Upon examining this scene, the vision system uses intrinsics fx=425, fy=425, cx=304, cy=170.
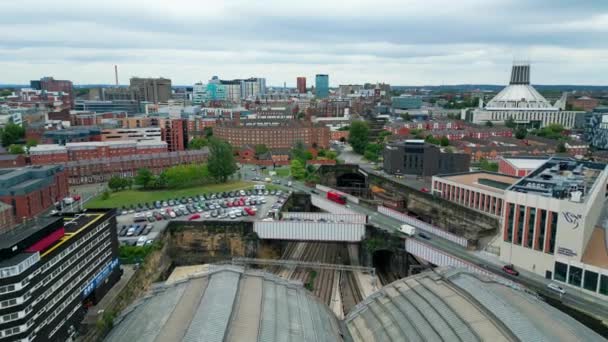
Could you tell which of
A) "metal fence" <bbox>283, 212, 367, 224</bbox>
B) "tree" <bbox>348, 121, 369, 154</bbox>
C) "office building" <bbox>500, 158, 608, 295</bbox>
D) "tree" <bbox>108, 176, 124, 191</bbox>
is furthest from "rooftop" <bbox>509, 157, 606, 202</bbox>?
"tree" <bbox>348, 121, 369, 154</bbox>

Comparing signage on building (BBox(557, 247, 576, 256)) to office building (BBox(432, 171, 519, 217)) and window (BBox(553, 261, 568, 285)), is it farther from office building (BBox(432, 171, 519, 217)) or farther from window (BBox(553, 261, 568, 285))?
office building (BBox(432, 171, 519, 217))

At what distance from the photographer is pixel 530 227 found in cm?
3288

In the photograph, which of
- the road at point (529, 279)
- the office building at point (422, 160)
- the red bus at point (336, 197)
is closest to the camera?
the road at point (529, 279)

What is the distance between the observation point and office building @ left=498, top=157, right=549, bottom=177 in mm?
59219

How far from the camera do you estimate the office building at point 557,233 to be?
2984 cm

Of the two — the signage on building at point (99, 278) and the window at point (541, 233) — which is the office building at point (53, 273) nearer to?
the signage on building at point (99, 278)

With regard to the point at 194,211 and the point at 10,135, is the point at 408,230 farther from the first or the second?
the point at 10,135

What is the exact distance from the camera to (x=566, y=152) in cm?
9388

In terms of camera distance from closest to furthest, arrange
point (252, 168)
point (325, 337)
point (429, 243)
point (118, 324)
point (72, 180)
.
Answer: point (325, 337) < point (118, 324) < point (429, 243) < point (72, 180) < point (252, 168)

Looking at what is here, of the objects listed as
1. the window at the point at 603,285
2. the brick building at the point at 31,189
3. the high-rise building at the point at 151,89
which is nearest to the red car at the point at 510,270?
the window at the point at 603,285

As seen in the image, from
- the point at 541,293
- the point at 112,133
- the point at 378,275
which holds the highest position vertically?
the point at 112,133

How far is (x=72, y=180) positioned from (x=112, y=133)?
1064 inches

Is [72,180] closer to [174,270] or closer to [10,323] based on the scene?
[174,270]

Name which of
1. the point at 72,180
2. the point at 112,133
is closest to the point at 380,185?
the point at 72,180
